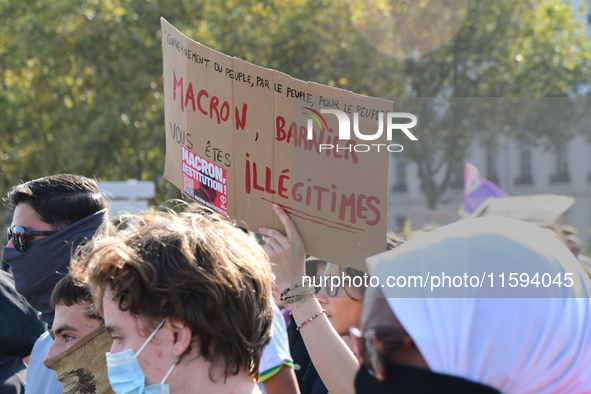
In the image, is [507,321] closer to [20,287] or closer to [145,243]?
[145,243]

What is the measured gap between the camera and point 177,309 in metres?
1.72

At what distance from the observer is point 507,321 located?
4.02ft

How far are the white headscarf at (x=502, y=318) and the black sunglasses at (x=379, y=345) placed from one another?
0.04 metres

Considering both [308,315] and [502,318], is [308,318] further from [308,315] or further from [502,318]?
[502,318]

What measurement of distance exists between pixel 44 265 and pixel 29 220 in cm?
21

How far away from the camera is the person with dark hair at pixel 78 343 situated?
2.11 metres

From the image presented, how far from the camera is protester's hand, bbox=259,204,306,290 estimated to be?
2193 millimetres

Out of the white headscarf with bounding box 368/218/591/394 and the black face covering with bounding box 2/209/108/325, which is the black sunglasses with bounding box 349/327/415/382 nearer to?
the white headscarf with bounding box 368/218/591/394

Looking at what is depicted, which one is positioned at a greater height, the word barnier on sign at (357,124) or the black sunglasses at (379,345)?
the word barnier on sign at (357,124)

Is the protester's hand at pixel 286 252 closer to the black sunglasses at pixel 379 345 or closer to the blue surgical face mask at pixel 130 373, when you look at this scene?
the blue surgical face mask at pixel 130 373

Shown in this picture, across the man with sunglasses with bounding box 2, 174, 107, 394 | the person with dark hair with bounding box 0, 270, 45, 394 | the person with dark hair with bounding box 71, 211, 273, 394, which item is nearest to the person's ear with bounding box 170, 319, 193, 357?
the person with dark hair with bounding box 71, 211, 273, 394

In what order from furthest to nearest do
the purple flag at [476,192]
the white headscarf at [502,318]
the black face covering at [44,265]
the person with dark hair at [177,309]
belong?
the purple flag at [476,192], the black face covering at [44,265], the person with dark hair at [177,309], the white headscarf at [502,318]

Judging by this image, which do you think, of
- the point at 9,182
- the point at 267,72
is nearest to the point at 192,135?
the point at 267,72

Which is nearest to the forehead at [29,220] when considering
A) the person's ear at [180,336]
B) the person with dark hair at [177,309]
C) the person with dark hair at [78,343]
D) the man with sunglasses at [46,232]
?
the man with sunglasses at [46,232]
